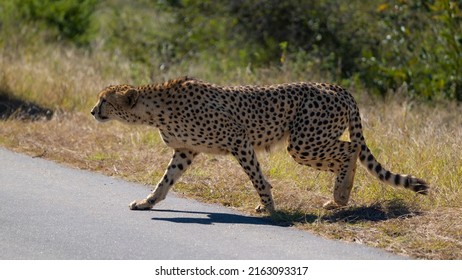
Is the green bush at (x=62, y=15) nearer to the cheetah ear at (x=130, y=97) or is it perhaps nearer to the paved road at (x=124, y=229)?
the paved road at (x=124, y=229)

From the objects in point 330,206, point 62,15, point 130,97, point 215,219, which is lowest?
point 62,15

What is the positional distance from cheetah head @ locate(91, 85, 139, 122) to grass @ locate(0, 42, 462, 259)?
852 millimetres

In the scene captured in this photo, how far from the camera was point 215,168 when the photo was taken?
8.52 metres

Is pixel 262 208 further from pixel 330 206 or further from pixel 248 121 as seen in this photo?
pixel 248 121

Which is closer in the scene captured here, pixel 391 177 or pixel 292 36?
pixel 391 177

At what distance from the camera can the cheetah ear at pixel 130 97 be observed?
7.42 meters

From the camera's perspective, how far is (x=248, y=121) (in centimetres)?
738

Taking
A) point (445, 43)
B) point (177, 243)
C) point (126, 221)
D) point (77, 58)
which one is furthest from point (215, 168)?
point (77, 58)

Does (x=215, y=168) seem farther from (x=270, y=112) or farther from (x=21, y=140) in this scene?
(x=21, y=140)

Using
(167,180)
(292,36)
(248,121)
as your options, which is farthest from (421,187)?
(292,36)

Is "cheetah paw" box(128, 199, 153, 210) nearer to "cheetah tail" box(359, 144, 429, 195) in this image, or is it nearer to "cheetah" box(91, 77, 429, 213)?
"cheetah" box(91, 77, 429, 213)

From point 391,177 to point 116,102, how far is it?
2155 millimetres
